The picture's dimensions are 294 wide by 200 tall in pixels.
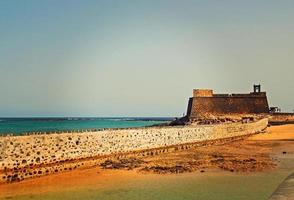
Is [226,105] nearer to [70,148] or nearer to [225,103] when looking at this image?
[225,103]

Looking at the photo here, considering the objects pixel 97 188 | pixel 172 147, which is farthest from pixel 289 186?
pixel 172 147

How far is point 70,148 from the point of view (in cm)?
2002

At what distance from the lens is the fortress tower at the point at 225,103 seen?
2451 inches

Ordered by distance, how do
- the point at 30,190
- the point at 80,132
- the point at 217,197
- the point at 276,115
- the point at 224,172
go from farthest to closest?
the point at 276,115
the point at 80,132
the point at 224,172
the point at 30,190
the point at 217,197

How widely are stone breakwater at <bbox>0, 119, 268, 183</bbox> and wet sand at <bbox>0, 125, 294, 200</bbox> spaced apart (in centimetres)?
63

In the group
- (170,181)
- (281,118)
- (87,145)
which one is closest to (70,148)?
(87,145)

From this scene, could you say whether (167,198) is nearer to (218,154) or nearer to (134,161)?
(134,161)

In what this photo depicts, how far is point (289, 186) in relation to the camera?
10.9 m

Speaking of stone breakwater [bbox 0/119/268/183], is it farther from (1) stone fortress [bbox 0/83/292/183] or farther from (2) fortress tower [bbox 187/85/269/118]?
(2) fortress tower [bbox 187/85/269/118]

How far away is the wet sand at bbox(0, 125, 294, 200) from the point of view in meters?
14.0

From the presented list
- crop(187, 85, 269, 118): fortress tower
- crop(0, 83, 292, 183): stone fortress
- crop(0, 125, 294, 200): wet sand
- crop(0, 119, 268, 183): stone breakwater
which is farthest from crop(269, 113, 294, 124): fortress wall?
crop(0, 125, 294, 200): wet sand

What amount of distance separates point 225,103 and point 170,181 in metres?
48.2

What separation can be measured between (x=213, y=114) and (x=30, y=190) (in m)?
49.0

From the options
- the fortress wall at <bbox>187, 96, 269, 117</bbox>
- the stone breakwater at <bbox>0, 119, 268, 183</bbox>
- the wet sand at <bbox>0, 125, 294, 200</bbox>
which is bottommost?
the wet sand at <bbox>0, 125, 294, 200</bbox>
